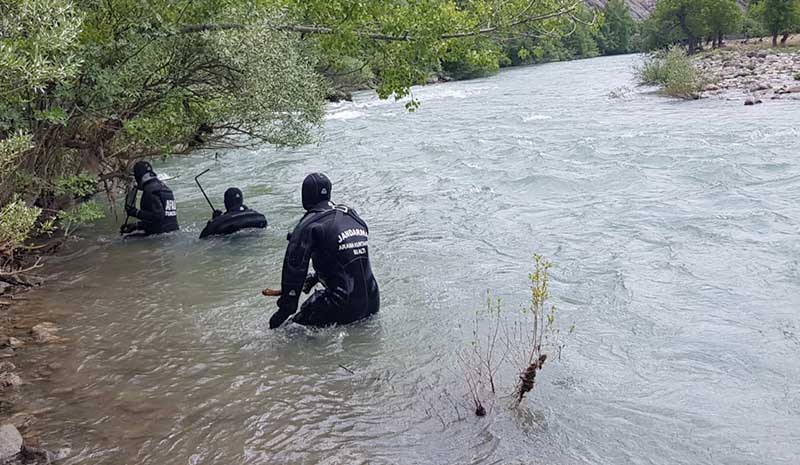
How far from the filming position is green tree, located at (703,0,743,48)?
68.4 m

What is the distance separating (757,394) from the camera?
5895 millimetres

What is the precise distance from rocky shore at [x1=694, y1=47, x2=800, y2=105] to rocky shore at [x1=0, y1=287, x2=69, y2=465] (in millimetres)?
23701

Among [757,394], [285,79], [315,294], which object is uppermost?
[285,79]

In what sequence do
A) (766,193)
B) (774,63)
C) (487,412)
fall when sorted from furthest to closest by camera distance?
(774,63), (766,193), (487,412)

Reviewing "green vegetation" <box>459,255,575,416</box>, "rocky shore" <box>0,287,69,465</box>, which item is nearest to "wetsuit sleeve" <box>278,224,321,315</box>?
"green vegetation" <box>459,255,575,416</box>

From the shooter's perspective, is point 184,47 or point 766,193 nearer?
point 184,47

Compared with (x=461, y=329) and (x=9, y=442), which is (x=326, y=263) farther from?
(x=9, y=442)

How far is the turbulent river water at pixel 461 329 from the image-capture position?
5.22 meters

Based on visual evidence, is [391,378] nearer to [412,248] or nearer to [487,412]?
[487,412]

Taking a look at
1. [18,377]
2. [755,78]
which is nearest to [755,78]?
[755,78]

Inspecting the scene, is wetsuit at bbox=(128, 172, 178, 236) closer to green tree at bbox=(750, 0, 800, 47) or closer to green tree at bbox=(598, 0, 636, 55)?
green tree at bbox=(750, 0, 800, 47)

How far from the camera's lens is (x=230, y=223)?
38.7ft

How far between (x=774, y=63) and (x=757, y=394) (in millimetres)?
41571

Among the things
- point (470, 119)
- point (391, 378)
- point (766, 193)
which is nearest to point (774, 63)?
point (470, 119)
